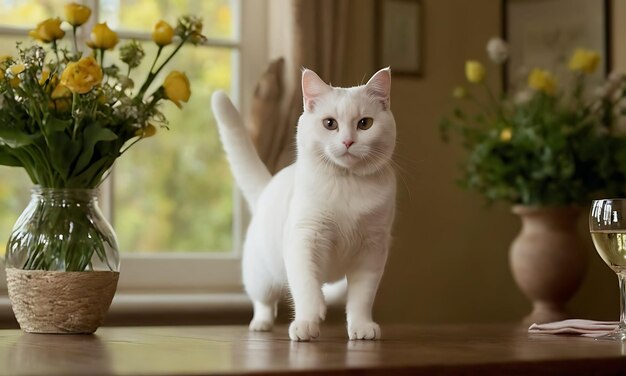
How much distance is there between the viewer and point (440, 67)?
9.11 ft

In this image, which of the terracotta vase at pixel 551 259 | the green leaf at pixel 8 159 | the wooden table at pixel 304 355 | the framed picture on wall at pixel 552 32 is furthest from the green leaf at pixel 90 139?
the framed picture on wall at pixel 552 32

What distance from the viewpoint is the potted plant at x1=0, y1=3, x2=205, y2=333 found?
1375mm

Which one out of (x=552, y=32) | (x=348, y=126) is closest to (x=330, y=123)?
(x=348, y=126)

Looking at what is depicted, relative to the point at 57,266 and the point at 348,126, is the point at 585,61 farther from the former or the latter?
the point at 57,266

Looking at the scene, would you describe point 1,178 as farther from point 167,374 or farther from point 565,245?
point 167,374

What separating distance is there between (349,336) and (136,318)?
1.01m

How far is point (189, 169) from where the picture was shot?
103 inches

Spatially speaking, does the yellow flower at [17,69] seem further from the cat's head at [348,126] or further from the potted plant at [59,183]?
the cat's head at [348,126]

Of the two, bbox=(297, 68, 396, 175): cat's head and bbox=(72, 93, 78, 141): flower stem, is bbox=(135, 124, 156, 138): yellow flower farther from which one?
bbox=(297, 68, 396, 175): cat's head

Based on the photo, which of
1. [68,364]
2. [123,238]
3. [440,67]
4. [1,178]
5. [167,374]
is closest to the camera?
[167,374]

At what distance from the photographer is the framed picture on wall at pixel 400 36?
2658 mm

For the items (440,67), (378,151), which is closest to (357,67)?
(440,67)

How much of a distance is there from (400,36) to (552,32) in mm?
522

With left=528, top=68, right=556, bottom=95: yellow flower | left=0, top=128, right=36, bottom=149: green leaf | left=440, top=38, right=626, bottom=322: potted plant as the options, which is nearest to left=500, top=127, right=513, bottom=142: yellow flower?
left=440, top=38, right=626, bottom=322: potted plant
